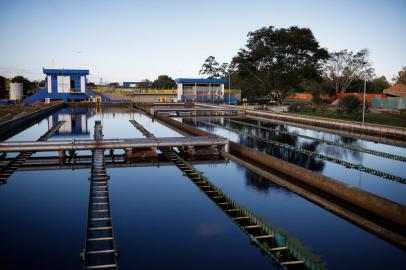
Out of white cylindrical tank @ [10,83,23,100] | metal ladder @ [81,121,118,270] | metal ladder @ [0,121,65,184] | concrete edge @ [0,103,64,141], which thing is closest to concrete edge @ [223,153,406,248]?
metal ladder @ [81,121,118,270]

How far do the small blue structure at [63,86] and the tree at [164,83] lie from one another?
6764 centimetres

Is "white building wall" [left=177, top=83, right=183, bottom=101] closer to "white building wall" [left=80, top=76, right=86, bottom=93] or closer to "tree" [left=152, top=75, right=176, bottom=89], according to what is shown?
"white building wall" [left=80, top=76, right=86, bottom=93]

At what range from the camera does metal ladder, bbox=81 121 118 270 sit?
38.6 ft

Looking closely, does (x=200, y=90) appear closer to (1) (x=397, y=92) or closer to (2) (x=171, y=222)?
(1) (x=397, y=92)

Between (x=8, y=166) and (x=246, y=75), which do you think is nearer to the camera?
(x=8, y=166)

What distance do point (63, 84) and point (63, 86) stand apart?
18.1 inches

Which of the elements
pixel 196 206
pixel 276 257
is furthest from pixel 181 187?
pixel 276 257

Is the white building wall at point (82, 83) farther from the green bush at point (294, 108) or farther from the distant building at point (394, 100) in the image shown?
the distant building at point (394, 100)

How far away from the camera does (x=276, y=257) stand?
39.7 ft

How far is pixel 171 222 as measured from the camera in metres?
15.4

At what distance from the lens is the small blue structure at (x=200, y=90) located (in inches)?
3755

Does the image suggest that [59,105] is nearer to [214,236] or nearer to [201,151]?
[201,151]

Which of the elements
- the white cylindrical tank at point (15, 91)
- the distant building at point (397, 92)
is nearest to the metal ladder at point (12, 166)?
the distant building at point (397, 92)

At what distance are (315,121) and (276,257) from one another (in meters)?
37.6
